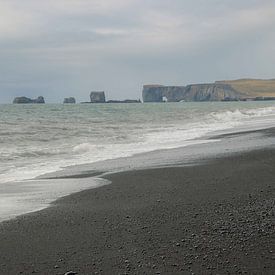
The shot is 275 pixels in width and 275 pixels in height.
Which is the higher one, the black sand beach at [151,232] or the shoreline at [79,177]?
the shoreline at [79,177]

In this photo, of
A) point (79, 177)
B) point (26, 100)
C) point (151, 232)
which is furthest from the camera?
point (26, 100)

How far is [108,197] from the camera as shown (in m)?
7.43

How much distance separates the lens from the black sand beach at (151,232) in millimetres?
4359

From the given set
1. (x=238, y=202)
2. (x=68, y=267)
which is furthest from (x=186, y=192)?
(x=68, y=267)

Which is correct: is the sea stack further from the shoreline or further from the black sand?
the black sand

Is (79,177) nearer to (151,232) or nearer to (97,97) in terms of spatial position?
(151,232)

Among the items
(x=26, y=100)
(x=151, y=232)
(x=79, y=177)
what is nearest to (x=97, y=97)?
(x=26, y=100)

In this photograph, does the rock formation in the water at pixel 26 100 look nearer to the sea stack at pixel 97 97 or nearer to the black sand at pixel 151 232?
the sea stack at pixel 97 97

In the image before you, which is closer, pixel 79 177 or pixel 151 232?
pixel 151 232

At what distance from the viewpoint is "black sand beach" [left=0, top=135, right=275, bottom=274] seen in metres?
4.36

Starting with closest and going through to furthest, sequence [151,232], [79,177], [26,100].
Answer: [151,232]
[79,177]
[26,100]

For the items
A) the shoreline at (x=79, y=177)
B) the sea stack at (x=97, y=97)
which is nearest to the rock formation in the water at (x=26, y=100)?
the sea stack at (x=97, y=97)

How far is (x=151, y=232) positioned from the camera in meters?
5.31

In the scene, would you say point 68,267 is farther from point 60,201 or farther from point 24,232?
point 60,201
